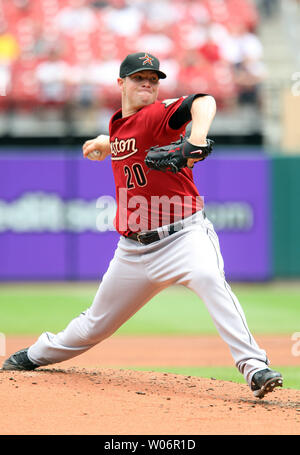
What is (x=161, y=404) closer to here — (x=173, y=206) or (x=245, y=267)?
(x=173, y=206)

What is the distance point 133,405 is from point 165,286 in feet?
2.34

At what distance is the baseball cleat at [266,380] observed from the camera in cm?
371

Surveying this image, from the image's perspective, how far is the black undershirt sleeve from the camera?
12.5 ft

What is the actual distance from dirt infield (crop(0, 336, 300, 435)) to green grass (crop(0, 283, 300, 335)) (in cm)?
297

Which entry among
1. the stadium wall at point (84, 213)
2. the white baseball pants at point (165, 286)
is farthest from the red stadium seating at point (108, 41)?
the white baseball pants at point (165, 286)

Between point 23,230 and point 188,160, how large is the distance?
28.2 feet

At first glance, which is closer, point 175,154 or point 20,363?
point 175,154

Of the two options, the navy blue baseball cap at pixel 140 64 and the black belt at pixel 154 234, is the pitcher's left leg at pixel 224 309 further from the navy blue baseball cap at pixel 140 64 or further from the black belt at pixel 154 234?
the navy blue baseball cap at pixel 140 64

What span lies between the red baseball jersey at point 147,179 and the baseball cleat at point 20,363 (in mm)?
1071

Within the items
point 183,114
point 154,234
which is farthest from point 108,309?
point 183,114

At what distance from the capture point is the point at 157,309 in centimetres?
959

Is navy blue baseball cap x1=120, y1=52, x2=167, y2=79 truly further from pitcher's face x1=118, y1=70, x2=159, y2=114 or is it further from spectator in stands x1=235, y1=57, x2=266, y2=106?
spectator in stands x1=235, y1=57, x2=266, y2=106

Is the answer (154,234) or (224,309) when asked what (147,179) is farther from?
(224,309)
